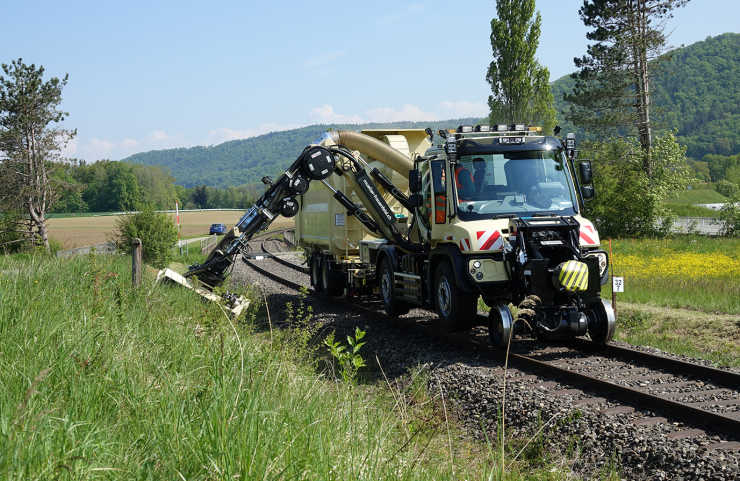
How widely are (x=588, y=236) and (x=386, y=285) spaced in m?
4.55

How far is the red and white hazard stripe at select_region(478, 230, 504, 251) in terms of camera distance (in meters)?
8.28

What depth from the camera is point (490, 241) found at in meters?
8.31

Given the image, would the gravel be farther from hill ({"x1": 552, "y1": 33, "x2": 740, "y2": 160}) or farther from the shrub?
hill ({"x1": 552, "y1": 33, "x2": 740, "y2": 160})

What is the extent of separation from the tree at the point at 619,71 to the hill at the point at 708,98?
93.1 meters

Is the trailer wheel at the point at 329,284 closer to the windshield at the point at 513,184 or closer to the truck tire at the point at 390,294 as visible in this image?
the truck tire at the point at 390,294

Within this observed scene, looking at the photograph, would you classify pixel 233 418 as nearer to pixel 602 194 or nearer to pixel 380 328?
pixel 380 328

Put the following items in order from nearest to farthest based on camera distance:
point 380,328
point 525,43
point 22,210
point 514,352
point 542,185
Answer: point 514,352, point 542,185, point 380,328, point 22,210, point 525,43

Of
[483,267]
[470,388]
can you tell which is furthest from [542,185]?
[470,388]

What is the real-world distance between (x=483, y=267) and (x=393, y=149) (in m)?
5.17

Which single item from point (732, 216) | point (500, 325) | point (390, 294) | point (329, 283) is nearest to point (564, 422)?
point (500, 325)

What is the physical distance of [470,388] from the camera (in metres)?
A: 6.88

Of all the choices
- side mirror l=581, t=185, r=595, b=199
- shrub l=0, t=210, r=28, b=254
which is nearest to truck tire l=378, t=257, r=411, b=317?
side mirror l=581, t=185, r=595, b=199

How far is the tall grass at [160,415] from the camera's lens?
2818 millimetres

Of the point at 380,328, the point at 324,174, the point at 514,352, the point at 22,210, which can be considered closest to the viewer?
the point at 514,352
